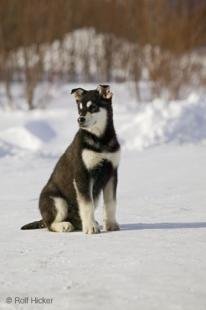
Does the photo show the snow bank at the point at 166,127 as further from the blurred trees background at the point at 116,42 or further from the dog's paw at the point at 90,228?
the dog's paw at the point at 90,228

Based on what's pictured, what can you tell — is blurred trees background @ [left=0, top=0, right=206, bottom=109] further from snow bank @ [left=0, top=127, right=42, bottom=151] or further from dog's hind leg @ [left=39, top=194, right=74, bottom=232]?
dog's hind leg @ [left=39, top=194, right=74, bottom=232]

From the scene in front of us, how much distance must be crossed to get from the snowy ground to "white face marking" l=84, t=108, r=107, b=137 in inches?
32.8

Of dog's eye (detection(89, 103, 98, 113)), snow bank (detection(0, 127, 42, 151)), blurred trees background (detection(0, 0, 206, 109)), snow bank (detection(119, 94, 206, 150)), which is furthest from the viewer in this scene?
blurred trees background (detection(0, 0, 206, 109))

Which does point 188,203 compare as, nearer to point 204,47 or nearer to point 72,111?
point 72,111

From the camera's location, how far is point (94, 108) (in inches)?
229

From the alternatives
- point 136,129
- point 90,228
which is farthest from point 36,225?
point 136,129

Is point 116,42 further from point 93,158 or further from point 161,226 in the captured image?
point 93,158

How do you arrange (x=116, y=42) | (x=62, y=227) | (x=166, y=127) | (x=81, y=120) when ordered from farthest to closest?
(x=116, y=42)
(x=166, y=127)
(x=62, y=227)
(x=81, y=120)

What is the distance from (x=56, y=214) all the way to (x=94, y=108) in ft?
3.08

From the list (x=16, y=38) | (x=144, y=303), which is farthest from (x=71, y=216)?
(x=16, y=38)

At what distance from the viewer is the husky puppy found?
5762 millimetres

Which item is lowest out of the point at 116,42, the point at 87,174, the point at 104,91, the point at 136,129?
the point at 136,129

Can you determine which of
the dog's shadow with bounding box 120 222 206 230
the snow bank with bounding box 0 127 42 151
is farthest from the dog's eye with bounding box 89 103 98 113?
the snow bank with bounding box 0 127 42 151

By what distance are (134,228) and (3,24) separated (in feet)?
52.5
